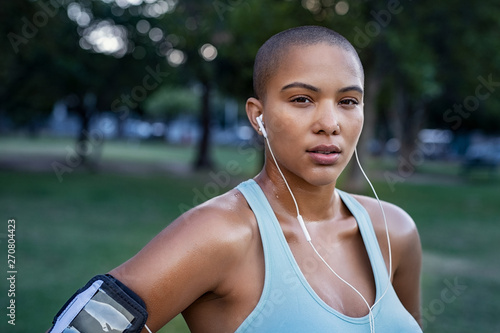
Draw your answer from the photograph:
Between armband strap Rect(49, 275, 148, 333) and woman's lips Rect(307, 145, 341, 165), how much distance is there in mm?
647

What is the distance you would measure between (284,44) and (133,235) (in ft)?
28.3

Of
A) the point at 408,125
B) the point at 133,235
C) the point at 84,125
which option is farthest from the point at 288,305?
the point at 408,125

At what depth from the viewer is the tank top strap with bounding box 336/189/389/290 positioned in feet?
5.81

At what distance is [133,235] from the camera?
390 inches

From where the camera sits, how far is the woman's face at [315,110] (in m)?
1.64

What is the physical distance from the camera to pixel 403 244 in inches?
78.2

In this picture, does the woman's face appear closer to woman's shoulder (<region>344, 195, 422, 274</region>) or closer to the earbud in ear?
the earbud in ear

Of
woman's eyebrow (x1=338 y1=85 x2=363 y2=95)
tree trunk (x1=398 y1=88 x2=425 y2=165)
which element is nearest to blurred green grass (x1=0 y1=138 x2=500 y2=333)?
woman's eyebrow (x1=338 y1=85 x2=363 y2=95)

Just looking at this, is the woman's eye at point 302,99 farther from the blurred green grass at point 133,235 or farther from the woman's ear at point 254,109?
the blurred green grass at point 133,235

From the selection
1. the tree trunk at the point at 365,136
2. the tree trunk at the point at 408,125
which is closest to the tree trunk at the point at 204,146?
the tree trunk at the point at 408,125

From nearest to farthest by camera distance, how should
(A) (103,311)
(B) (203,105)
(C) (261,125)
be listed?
(A) (103,311) → (C) (261,125) → (B) (203,105)

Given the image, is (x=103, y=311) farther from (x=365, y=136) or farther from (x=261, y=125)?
(x=365, y=136)

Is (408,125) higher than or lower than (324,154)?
lower

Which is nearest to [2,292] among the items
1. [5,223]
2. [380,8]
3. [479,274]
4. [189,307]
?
[5,223]
